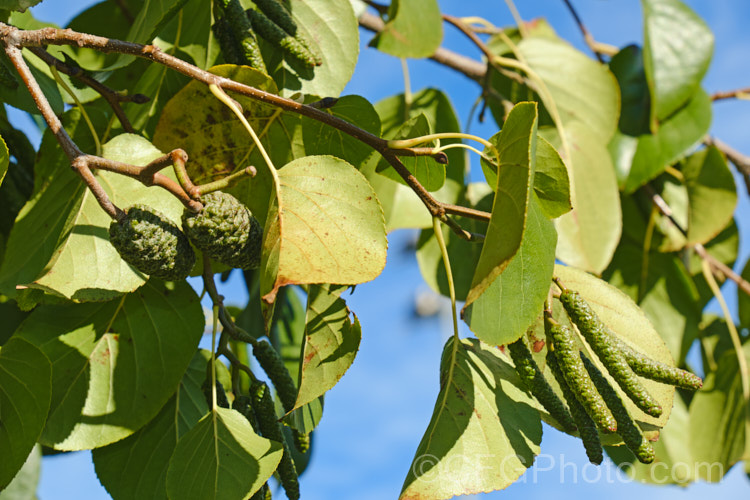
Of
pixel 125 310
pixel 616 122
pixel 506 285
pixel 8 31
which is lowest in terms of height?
pixel 506 285

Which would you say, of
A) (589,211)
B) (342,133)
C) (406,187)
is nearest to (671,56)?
(589,211)

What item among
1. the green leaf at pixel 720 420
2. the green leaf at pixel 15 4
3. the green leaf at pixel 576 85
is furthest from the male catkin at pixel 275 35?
the green leaf at pixel 720 420

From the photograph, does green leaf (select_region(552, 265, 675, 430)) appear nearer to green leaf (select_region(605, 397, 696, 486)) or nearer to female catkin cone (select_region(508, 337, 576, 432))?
female catkin cone (select_region(508, 337, 576, 432))

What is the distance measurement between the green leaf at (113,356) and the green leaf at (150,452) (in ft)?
0.20

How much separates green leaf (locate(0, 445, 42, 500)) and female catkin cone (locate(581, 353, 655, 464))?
98cm

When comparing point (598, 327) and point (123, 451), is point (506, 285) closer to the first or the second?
point (598, 327)

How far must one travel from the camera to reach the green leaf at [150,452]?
0.90 meters

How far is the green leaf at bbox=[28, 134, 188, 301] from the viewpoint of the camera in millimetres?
737

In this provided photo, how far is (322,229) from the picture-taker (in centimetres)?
66

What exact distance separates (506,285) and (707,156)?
1.32 meters

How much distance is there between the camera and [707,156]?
1.77m

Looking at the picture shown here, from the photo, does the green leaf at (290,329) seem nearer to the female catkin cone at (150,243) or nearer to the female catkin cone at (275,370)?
the female catkin cone at (275,370)

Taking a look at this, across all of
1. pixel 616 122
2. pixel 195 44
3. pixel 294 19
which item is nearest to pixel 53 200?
pixel 195 44

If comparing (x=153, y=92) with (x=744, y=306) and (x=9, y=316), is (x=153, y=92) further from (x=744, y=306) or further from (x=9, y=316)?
(x=744, y=306)
